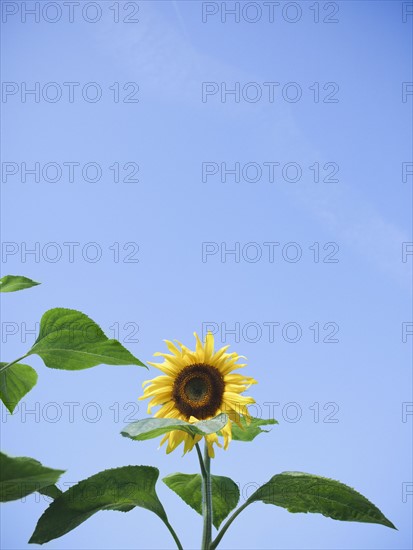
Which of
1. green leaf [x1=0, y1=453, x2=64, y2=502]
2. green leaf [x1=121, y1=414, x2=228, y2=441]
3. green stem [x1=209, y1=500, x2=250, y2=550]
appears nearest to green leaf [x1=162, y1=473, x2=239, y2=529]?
green stem [x1=209, y1=500, x2=250, y2=550]

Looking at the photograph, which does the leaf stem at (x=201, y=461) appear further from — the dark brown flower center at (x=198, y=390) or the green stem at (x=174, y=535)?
the dark brown flower center at (x=198, y=390)

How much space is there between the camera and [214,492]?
A: 1.60 metres

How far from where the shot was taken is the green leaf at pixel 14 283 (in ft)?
4.63

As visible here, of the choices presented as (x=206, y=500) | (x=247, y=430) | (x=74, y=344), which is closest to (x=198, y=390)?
(x=247, y=430)

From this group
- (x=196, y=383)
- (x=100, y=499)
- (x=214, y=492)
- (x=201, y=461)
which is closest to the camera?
(x=100, y=499)

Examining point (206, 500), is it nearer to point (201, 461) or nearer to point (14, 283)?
point (201, 461)

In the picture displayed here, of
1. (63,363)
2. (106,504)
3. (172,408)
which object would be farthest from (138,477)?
(172,408)

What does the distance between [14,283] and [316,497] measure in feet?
2.68

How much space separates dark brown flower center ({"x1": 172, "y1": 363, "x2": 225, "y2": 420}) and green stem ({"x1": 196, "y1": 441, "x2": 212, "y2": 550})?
303 millimetres

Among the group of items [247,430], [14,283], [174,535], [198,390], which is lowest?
[174,535]

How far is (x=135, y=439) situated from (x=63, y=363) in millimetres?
247

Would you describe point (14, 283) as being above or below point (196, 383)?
above

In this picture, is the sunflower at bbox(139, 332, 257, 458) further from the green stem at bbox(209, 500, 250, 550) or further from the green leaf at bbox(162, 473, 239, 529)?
the green stem at bbox(209, 500, 250, 550)

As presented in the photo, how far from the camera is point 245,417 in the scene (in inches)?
64.7
